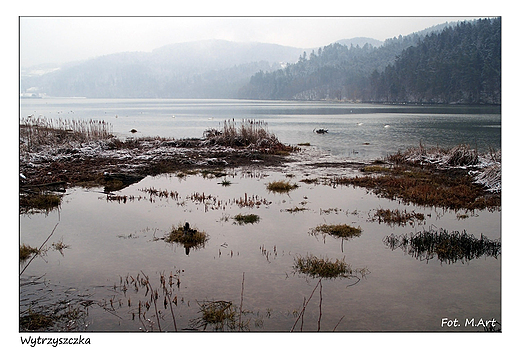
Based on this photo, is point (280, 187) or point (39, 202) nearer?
point (39, 202)

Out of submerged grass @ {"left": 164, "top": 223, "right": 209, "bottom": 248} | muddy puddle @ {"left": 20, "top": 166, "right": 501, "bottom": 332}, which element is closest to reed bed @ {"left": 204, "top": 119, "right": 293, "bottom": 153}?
muddy puddle @ {"left": 20, "top": 166, "right": 501, "bottom": 332}

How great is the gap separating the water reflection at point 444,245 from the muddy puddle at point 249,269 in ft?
0.25

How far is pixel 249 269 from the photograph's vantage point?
934 cm

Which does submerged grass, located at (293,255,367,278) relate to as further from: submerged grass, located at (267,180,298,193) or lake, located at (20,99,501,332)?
submerged grass, located at (267,180,298,193)

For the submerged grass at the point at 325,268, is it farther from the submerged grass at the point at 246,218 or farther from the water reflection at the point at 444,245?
the submerged grass at the point at 246,218

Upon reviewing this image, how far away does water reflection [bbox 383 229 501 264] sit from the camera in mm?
10055

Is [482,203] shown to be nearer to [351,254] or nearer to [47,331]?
[351,254]

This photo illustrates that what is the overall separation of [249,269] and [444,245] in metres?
5.05

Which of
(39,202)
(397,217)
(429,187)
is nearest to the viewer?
(397,217)

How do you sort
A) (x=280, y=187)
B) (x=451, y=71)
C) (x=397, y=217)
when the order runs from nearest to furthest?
(x=397, y=217), (x=280, y=187), (x=451, y=71)

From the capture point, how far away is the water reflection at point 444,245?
33.0ft

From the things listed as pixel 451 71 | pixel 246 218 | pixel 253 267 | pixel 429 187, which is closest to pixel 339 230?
pixel 246 218

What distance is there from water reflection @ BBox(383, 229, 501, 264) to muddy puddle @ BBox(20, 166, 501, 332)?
75 millimetres

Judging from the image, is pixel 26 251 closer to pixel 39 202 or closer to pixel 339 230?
pixel 39 202
